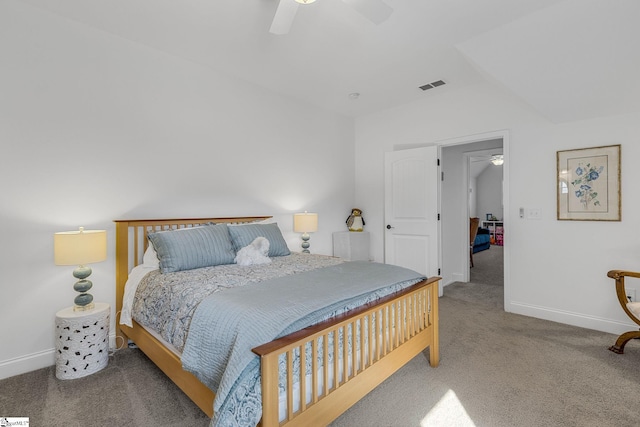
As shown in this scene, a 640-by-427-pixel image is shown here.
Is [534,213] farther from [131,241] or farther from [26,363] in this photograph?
[26,363]

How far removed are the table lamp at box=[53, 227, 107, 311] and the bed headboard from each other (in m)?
0.31

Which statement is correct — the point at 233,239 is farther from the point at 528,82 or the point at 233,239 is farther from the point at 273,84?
the point at 528,82

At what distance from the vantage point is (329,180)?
446 cm

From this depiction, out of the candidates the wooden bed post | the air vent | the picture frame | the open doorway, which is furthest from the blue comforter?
the open doorway

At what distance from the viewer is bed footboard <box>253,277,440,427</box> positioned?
1.19 m

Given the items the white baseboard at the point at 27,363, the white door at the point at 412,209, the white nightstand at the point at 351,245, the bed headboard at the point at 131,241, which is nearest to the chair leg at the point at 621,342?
→ the white door at the point at 412,209

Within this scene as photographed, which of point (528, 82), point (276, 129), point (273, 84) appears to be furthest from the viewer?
point (276, 129)

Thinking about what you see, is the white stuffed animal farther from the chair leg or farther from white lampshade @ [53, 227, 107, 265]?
the chair leg

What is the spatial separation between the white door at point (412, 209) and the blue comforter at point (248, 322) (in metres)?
2.25

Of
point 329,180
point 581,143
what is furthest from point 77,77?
point 581,143

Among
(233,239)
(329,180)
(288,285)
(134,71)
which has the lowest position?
(288,285)

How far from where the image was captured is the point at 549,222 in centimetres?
311

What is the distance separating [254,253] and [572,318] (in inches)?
125

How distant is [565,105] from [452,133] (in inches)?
46.5
